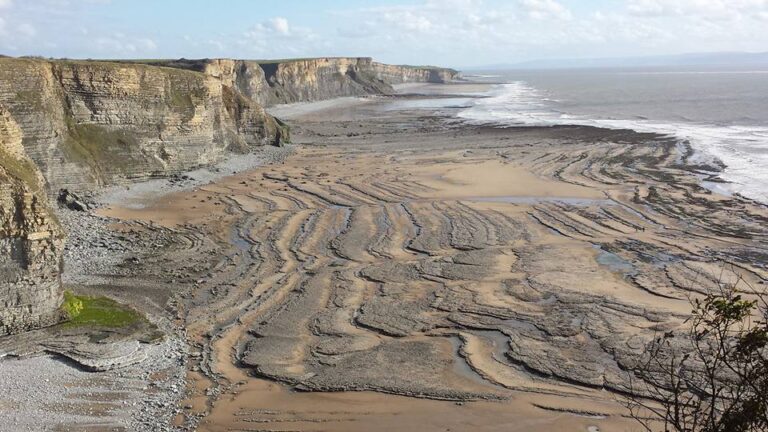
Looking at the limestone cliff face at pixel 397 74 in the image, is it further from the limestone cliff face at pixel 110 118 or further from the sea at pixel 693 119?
the limestone cliff face at pixel 110 118

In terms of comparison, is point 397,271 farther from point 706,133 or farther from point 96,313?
point 706,133

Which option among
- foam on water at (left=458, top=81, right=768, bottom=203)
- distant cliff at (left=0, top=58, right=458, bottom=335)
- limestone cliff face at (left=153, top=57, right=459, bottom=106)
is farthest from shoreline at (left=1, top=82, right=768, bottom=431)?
limestone cliff face at (left=153, top=57, right=459, bottom=106)

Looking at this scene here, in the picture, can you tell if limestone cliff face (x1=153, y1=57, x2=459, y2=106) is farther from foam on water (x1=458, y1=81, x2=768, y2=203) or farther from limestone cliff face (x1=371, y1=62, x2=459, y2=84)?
foam on water (x1=458, y1=81, x2=768, y2=203)

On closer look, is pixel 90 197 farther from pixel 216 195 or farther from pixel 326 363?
pixel 326 363

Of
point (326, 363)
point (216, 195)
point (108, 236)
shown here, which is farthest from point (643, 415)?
point (216, 195)

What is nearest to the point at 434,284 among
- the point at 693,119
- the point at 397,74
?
the point at 693,119

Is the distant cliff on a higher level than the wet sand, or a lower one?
higher

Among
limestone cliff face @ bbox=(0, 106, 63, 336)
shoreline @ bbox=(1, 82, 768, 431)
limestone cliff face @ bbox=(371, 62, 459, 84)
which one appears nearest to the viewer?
shoreline @ bbox=(1, 82, 768, 431)
